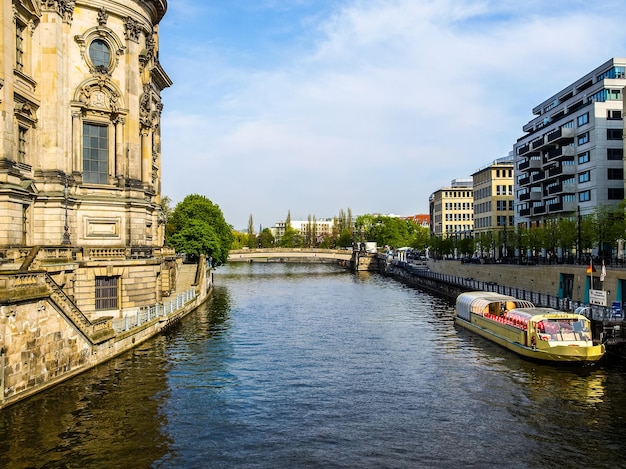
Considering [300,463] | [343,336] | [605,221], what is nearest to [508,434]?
[300,463]

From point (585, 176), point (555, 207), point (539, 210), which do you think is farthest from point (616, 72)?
point (539, 210)

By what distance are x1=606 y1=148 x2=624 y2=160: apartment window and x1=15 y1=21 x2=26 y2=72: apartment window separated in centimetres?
7059

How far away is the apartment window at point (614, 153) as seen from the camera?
79.1 metres

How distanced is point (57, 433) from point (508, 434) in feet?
59.0

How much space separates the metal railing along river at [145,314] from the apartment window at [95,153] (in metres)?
11.1

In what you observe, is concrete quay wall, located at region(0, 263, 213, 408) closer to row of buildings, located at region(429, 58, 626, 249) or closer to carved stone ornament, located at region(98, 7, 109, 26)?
carved stone ornament, located at region(98, 7, 109, 26)

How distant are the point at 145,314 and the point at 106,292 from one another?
11.2ft

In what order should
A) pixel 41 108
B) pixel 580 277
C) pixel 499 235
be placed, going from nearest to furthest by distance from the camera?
pixel 41 108 → pixel 580 277 → pixel 499 235

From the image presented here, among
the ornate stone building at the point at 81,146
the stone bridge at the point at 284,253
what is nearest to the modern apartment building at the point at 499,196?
the stone bridge at the point at 284,253

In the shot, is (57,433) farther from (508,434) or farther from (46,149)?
(46,149)

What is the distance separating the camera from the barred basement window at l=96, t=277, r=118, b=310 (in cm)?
4453

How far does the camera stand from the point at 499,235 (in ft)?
339

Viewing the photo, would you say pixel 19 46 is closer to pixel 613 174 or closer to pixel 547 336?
pixel 547 336

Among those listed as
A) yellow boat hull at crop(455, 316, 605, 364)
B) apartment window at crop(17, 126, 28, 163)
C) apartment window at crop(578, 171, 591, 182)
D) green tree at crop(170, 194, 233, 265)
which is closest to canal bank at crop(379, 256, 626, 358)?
yellow boat hull at crop(455, 316, 605, 364)
